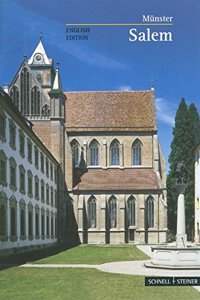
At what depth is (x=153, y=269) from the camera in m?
20.5

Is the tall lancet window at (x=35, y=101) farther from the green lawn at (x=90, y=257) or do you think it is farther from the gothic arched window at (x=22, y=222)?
the green lawn at (x=90, y=257)

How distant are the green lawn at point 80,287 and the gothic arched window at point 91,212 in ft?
112

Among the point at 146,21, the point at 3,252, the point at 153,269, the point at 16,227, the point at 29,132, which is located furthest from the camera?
the point at 29,132

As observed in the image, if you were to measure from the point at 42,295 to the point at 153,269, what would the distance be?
347 inches

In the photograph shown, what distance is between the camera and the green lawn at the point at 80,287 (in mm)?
12305

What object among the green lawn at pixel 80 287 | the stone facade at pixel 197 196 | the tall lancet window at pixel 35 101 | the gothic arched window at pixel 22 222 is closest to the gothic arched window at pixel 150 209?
the stone facade at pixel 197 196

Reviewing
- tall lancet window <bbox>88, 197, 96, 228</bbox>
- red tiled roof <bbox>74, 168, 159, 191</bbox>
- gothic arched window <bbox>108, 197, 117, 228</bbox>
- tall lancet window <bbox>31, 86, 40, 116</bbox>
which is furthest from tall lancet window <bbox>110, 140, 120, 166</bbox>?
tall lancet window <bbox>31, 86, 40, 116</bbox>

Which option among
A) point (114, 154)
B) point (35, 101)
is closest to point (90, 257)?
point (35, 101)

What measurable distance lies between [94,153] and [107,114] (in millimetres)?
4561

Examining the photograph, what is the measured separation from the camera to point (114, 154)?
58344 mm

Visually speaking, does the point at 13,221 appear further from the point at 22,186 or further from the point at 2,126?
the point at 2,126

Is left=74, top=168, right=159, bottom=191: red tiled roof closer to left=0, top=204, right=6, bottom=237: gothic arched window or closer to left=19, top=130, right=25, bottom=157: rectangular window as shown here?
left=19, top=130, right=25, bottom=157: rectangular window

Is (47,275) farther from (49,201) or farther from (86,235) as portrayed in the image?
(86,235)

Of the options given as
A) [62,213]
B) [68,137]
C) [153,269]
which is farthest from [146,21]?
[68,137]
